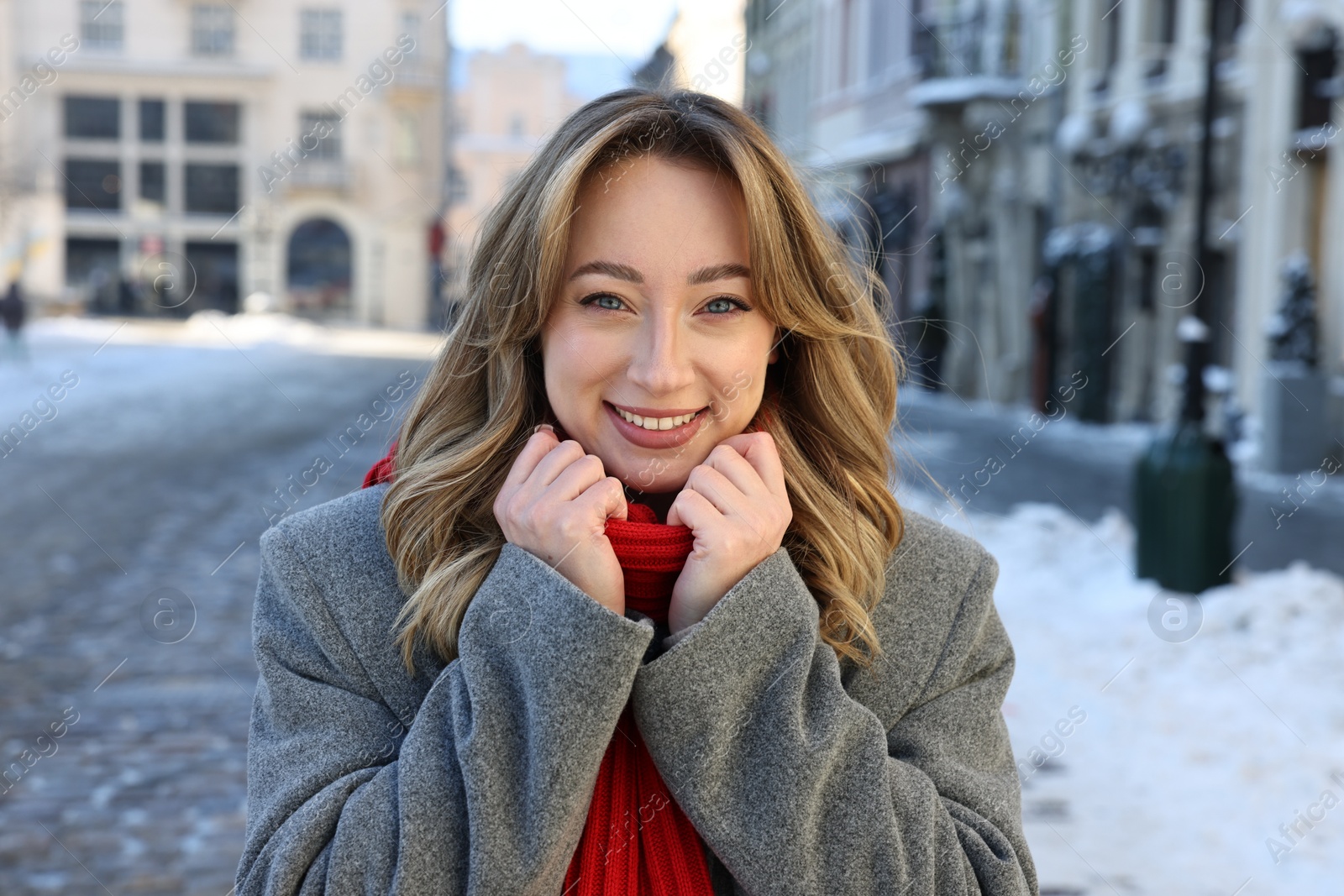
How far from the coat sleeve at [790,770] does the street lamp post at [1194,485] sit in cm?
598

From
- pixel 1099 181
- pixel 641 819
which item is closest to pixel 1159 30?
pixel 1099 181

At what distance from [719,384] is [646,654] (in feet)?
1.30

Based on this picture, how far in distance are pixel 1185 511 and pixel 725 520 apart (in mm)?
6252

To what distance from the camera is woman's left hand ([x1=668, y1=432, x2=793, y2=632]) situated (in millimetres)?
1915

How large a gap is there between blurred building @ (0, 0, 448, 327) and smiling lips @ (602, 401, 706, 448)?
2046 inches

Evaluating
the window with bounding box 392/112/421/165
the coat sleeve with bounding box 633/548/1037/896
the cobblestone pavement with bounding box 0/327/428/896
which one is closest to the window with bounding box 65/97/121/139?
the window with bounding box 392/112/421/165

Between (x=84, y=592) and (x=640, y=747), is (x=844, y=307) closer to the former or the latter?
(x=640, y=747)

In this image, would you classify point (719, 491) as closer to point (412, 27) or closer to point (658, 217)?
point (658, 217)

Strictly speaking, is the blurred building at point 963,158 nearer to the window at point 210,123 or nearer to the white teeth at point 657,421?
the white teeth at point 657,421

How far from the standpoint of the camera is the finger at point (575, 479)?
1.92m

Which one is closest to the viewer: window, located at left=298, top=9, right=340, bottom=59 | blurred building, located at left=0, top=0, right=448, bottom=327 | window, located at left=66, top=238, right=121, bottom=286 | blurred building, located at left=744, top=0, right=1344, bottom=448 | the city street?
the city street

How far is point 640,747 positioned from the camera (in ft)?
6.67

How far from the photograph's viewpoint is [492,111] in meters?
66.5

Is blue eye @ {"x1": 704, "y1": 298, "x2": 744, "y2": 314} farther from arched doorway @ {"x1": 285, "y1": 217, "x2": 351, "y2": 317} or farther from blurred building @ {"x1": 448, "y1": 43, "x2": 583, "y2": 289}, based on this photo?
blurred building @ {"x1": 448, "y1": 43, "x2": 583, "y2": 289}
